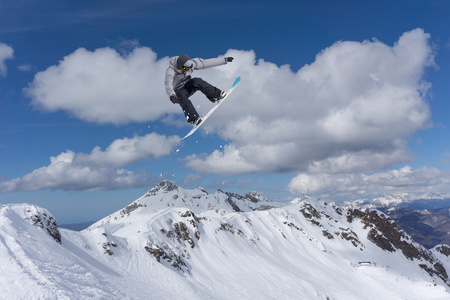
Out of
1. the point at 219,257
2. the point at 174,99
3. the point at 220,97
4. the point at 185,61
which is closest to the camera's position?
the point at 185,61

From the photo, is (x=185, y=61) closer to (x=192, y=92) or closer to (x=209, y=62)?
(x=209, y=62)

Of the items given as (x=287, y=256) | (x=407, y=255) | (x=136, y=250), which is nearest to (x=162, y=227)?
(x=136, y=250)

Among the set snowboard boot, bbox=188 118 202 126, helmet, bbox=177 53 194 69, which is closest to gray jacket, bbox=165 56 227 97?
helmet, bbox=177 53 194 69

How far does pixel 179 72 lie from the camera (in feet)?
40.7

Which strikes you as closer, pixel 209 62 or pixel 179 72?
pixel 209 62

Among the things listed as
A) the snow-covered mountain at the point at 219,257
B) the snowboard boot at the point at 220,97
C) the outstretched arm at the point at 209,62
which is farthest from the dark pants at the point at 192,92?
the snow-covered mountain at the point at 219,257

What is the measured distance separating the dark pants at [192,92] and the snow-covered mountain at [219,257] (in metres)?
10.7

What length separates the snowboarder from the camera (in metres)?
11.8

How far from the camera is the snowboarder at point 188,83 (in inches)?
464

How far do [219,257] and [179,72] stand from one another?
57502 millimetres

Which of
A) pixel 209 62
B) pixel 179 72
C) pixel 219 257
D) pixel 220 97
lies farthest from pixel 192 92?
pixel 219 257

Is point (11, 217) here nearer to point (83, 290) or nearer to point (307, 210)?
point (83, 290)

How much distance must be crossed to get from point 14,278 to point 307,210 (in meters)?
116

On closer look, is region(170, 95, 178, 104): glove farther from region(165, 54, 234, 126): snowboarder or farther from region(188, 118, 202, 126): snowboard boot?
region(188, 118, 202, 126): snowboard boot
